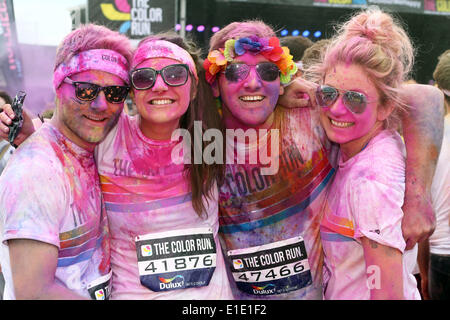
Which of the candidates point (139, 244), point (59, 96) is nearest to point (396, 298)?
point (139, 244)

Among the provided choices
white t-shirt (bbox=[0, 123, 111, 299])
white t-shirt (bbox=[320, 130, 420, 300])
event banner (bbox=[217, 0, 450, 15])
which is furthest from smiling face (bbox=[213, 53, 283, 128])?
event banner (bbox=[217, 0, 450, 15])

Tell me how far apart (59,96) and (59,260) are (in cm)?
84

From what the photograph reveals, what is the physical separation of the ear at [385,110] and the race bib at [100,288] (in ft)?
5.42

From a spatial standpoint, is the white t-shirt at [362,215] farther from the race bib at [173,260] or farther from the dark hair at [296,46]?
the dark hair at [296,46]

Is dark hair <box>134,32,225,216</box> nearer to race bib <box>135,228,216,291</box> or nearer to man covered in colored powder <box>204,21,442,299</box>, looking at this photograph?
man covered in colored powder <box>204,21,442,299</box>

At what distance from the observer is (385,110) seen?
2.20 metres

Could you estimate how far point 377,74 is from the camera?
2133mm

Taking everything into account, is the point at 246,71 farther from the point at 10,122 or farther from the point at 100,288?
the point at 100,288

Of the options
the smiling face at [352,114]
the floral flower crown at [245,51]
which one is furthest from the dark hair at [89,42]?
the smiling face at [352,114]

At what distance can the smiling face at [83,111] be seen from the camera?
7.31 ft

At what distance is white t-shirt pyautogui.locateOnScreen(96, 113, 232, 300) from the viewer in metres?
2.37

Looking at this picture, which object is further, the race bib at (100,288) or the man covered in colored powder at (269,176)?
the man covered in colored powder at (269,176)
